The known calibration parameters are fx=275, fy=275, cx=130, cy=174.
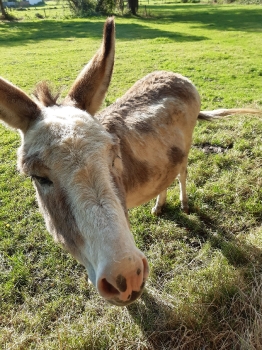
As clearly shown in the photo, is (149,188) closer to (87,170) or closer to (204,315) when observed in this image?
(204,315)

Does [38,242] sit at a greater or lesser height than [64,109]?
lesser

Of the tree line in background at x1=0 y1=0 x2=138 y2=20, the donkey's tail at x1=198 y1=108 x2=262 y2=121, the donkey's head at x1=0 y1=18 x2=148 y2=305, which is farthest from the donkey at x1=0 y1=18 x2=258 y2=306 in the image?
the tree line in background at x1=0 y1=0 x2=138 y2=20

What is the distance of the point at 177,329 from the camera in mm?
2768

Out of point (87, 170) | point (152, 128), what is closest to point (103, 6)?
point (152, 128)

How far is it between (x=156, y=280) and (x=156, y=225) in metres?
0.98

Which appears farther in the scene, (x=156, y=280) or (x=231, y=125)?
(x=231, y=125)

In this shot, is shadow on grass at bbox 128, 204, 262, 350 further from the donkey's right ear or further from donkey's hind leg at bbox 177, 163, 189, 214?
the donkey's right ear

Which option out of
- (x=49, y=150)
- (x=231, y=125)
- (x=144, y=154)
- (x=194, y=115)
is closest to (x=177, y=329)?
(x=144, y=154)

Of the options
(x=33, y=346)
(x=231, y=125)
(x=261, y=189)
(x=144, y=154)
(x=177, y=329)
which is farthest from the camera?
(x=231, y=125)

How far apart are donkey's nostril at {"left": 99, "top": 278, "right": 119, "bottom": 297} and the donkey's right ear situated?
147cm

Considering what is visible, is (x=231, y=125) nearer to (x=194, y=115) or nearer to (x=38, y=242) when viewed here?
(x=194, y=115)

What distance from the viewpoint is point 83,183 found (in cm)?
182

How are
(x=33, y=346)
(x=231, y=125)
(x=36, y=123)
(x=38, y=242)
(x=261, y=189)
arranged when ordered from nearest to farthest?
1. (x=36, y=123)
2. (x=33, y=346)
3. (x=38, y=242)
4. (x=261, y=189)
5. (x=231, y=125)

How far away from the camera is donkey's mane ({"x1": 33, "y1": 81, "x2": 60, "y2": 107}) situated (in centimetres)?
256
